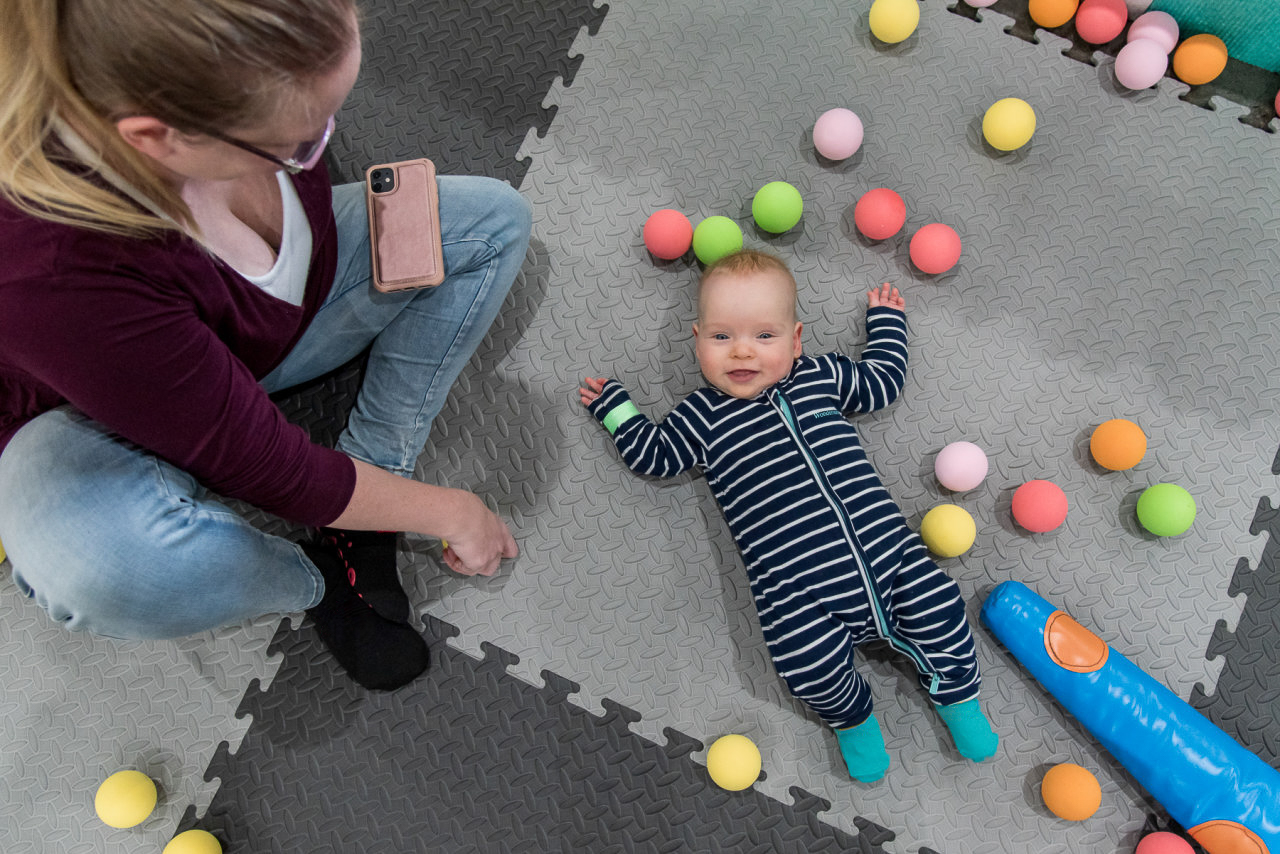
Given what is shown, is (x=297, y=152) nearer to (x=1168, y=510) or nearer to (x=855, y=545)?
(x=855, y=545)

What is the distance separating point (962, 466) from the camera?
3.97 ft

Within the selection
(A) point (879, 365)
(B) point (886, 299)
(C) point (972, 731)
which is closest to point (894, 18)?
(B) point (886, 299)

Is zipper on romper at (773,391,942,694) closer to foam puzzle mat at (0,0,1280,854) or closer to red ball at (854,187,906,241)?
foam puzzle mat at (0,0,1280,854)

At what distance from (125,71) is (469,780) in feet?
3.28

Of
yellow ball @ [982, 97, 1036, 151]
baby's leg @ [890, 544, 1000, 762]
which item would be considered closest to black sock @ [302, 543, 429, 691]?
baby's leg @ [890, 544, 1000, 762]

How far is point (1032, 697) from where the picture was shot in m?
1.21

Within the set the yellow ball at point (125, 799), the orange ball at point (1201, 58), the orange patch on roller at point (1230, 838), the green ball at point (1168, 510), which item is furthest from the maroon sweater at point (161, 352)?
the orange ball at point (1201, 58)

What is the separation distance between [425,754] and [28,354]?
775mm

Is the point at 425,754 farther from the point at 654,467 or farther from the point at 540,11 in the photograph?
the point at 540,11

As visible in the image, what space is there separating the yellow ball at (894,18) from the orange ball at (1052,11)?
19 centimetres

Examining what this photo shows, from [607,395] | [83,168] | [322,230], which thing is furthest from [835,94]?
[83,168]

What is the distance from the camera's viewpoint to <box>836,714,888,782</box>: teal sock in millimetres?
1167

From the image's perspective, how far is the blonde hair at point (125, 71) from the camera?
53cm

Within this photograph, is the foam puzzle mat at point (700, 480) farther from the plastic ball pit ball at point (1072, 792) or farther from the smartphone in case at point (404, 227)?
the smartphone in case at point (404, 227)
